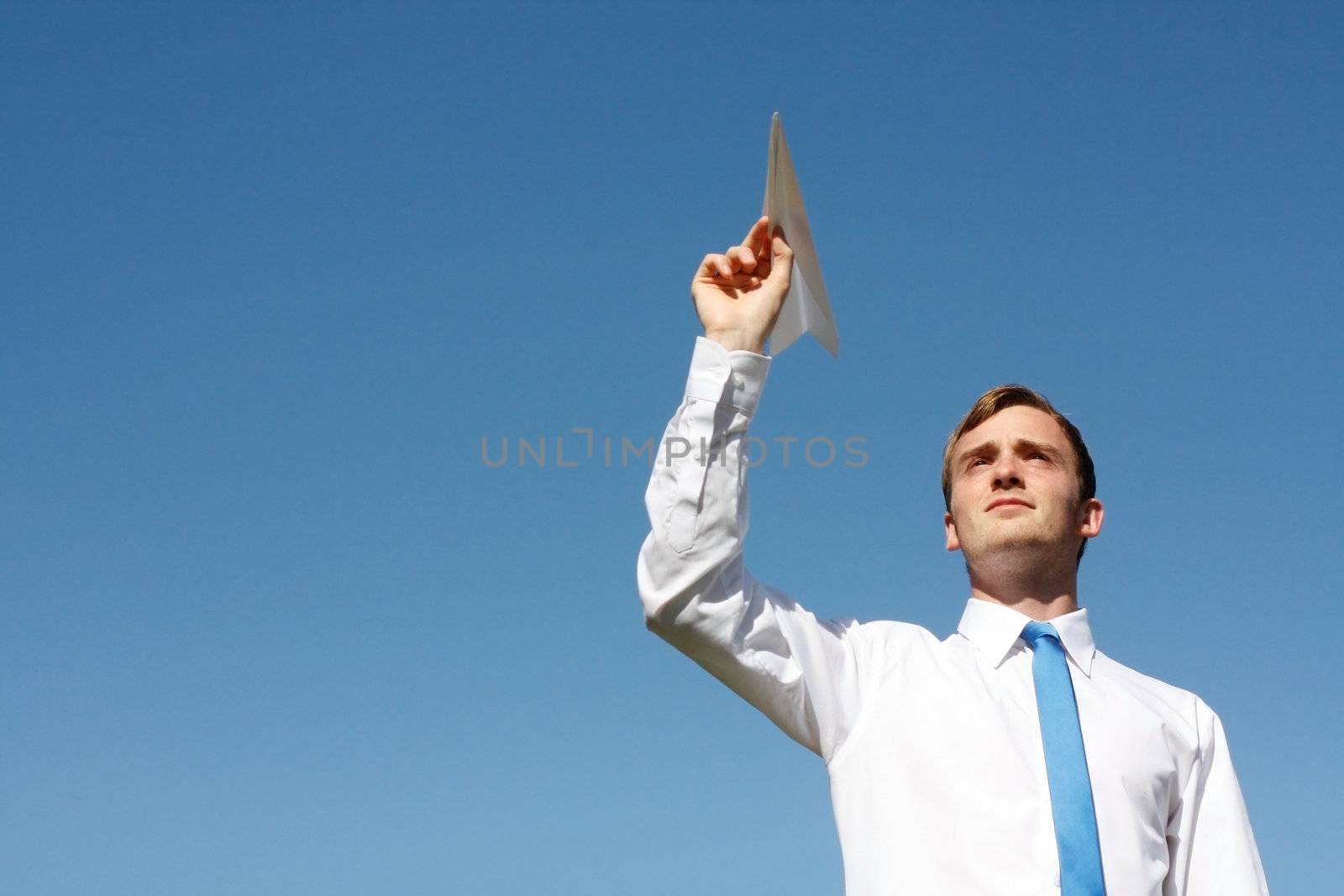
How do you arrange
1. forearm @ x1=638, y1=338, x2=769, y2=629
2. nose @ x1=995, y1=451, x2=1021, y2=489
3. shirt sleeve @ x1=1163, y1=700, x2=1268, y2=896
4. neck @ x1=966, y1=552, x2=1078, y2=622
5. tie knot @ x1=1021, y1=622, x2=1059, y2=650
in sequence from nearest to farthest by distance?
forearm @ x1=638, y1=338, x2=769, y2=629 → shirt sleeve @ x1=1163, y1=700, x2=1268, y2=896 → tie knot @ x1=1021, y1=622, x2=1059, y2=650 → neck @ x1=966, y1=552, x2=1078, y2=622 → nose @ x1=995, y1=451, x2=1021, y2=489

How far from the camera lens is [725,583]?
11.9 ft

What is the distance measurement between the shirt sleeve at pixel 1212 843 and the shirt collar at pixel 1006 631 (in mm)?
499

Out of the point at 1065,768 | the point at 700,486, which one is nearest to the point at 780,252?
the point at 700,486

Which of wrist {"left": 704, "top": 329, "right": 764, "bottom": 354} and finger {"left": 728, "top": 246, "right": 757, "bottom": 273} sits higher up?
finger {"left": 728, "top": 246, "right": 757, "bottom": 273}

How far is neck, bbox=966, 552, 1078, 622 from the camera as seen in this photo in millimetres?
4320

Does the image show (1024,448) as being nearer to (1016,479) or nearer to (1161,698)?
(1016,479)

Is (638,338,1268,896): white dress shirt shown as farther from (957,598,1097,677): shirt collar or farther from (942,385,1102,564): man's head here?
(942,385,1102,564): man's head

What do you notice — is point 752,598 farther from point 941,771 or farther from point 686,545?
point 941,771

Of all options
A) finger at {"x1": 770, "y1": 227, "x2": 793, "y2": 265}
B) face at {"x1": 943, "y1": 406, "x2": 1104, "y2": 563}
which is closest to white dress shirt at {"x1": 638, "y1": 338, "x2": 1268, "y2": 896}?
face at {"x1": 943, "y1": 406, "x2": 1104, "y2": 563}

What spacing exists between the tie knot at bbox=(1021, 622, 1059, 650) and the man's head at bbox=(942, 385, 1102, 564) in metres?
0.26

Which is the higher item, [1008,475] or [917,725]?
[1008,475]

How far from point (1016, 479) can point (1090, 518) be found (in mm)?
447

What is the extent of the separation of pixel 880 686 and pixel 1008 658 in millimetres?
493

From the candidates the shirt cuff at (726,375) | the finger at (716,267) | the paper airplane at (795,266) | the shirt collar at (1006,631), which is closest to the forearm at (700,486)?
the shirt cuff at (726,375)
